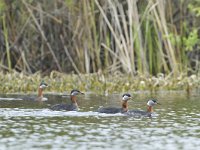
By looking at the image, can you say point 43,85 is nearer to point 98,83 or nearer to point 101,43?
point 98,83

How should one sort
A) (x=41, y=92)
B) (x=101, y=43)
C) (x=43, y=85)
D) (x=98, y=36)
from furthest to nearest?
(x=98, y=36)
(x=101, y=43)
(x=43, y=85)
(x=41, y=92)

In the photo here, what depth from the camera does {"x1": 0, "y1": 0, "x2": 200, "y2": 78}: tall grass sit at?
28.4m

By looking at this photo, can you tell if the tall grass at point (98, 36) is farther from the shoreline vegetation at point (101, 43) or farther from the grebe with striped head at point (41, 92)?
the grebe with striped head at point (41, 92)

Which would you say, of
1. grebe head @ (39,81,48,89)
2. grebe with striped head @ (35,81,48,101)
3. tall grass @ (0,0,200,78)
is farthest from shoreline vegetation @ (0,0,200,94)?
grebe with striped head @ (35,81,48,101)

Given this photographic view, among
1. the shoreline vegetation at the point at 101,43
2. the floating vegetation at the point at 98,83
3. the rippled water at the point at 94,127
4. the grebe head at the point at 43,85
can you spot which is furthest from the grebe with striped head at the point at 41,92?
the shoreline vegetation at the point at 101,43

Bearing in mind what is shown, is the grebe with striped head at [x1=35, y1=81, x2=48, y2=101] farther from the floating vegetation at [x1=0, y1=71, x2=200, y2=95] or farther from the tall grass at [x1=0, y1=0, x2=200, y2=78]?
the tall grass at [x1=0, y1=0, x2=200, y2=78]

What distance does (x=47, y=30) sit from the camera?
100ft

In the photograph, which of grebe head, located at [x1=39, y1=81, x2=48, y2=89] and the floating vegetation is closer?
grebe head, located at [x1=39, y1=81, x2=48, y2=89]

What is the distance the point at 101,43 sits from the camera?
2920cm

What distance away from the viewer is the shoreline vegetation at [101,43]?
27.3 m

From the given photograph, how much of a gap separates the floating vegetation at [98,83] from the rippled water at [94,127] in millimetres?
3072

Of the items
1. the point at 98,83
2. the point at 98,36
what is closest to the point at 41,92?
the point at 98,83

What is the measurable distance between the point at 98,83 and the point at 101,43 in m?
2.72

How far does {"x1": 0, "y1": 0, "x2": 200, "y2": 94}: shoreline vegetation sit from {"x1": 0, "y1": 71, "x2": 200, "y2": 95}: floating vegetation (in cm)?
3
